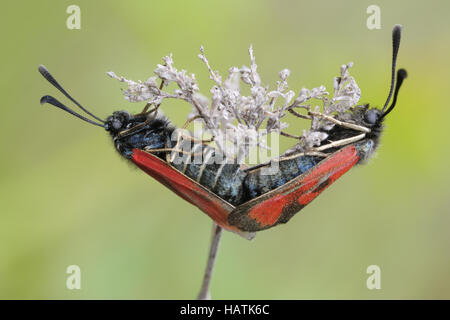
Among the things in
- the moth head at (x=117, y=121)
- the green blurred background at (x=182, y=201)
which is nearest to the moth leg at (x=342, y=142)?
the moth head at (x=117, y=121)

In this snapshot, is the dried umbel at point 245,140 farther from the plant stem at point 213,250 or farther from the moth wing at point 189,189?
the plant stem at point 213,250

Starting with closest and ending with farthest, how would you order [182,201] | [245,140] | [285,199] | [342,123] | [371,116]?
[245,140] < [285,199] < [342,123] < [371,116] < [182,201]

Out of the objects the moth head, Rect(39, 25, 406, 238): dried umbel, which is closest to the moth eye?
Rect(39, 25, 406, 238): dried umbel

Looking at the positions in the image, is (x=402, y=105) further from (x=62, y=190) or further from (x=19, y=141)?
(x=19, y=141)

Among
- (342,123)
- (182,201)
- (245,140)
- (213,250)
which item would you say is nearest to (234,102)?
(245,140)

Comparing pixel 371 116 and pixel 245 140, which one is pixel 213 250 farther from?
pixel 371 116

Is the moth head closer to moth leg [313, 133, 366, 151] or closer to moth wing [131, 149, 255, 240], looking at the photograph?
moth wing [131, 149, 255, 240]
